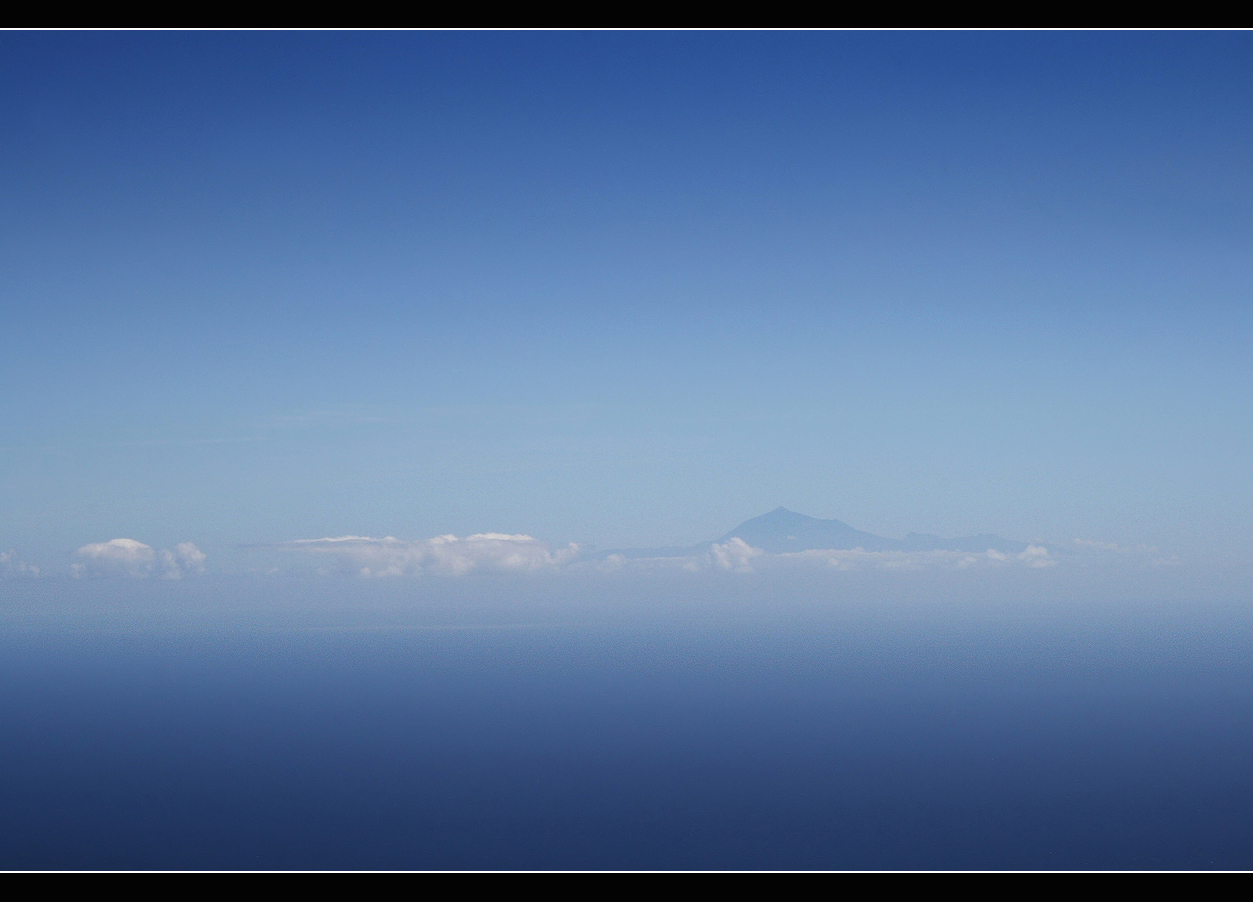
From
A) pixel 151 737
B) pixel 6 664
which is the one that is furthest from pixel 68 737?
pixel 6 664

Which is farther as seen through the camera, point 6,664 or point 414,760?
point 6,664

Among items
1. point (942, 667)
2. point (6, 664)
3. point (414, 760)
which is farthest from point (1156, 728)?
point (6, 664)

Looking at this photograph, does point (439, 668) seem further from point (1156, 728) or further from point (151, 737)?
point (1156, 728)
